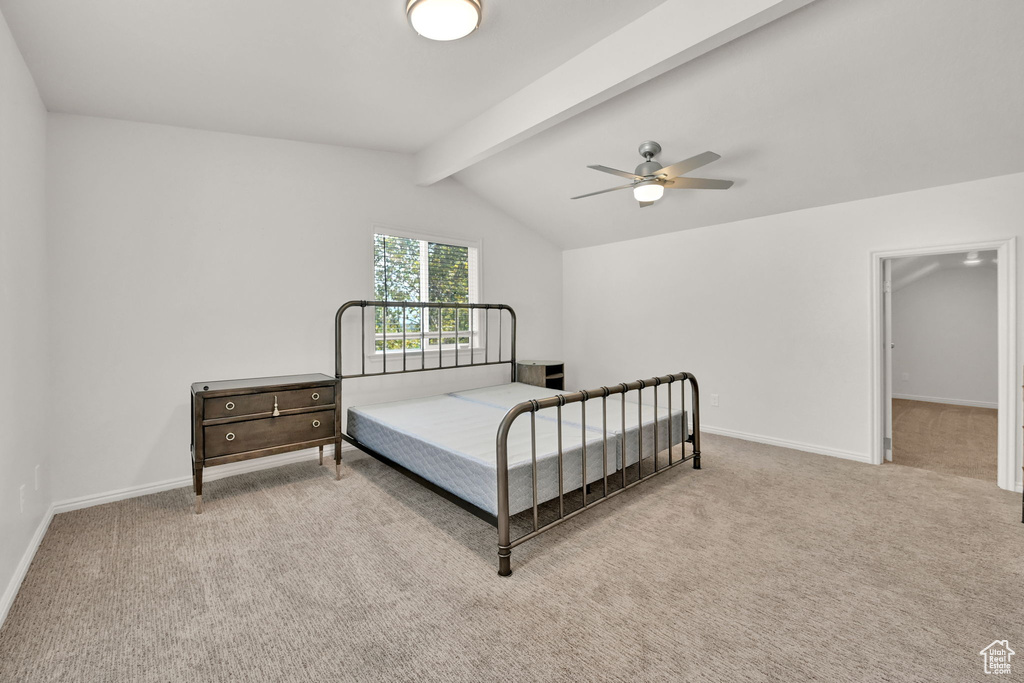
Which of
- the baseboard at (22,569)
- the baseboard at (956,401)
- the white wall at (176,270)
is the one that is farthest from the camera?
the baseboard at (956,401)

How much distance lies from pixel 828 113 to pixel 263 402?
4116mm

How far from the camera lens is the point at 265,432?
10.0ft

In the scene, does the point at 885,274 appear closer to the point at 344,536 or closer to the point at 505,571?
the point at 505,571

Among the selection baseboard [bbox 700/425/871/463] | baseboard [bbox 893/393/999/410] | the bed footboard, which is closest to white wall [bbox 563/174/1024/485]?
baseboard [bbox 700/425/871/463]

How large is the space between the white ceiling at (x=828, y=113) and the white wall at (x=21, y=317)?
3.10m

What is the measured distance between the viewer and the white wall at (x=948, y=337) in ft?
19.7

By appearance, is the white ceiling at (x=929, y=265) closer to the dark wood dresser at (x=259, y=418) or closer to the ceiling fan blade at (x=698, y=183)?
the ceiling fan blade at (x=698, y=183)

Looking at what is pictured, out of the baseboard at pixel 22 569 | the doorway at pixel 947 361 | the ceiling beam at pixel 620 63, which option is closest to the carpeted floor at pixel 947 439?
the doorway at pixel 947 361

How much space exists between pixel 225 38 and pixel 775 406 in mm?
4871

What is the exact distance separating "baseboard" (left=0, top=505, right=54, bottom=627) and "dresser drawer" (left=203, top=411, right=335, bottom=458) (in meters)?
0.83

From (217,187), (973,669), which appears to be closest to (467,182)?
(217,187)

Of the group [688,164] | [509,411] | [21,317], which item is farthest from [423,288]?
[21,317]

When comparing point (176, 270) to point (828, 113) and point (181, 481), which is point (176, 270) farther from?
point (828, 113)

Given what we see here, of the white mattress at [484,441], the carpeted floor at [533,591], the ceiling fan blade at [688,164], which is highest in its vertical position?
the ceiling fan blade at [688,164]
